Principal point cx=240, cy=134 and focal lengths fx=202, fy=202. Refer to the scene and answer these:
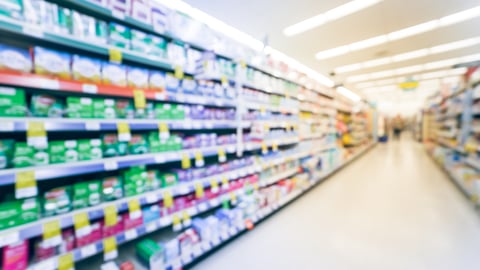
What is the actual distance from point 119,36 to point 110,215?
1266mm

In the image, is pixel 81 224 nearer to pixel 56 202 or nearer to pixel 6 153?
pixel 56 202

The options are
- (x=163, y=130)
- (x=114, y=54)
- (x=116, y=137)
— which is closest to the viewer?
(x=114, y=54)

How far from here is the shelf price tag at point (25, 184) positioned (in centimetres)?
104

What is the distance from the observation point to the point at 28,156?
43.9 inches

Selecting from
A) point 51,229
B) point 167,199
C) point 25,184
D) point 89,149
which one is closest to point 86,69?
point 89,149

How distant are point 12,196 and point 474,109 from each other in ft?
19.7

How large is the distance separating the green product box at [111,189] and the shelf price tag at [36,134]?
438 mm

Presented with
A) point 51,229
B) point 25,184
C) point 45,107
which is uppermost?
point 45,107

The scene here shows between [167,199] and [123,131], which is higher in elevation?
[123,131]

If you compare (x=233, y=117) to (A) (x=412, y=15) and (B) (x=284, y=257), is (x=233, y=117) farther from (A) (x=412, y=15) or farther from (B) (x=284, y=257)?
(A) (x=412, y=15)

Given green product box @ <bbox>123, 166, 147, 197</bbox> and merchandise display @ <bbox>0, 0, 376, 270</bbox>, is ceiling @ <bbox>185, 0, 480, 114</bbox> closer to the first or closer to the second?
merchandise display @ <bbox>0, 0, 376, 270</bbox>

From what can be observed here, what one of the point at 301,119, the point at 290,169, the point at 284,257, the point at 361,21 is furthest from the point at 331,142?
the point at 284,257

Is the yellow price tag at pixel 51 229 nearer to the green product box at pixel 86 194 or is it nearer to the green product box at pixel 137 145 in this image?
the green product box at pixel 86 194

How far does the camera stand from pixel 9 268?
1.05m
